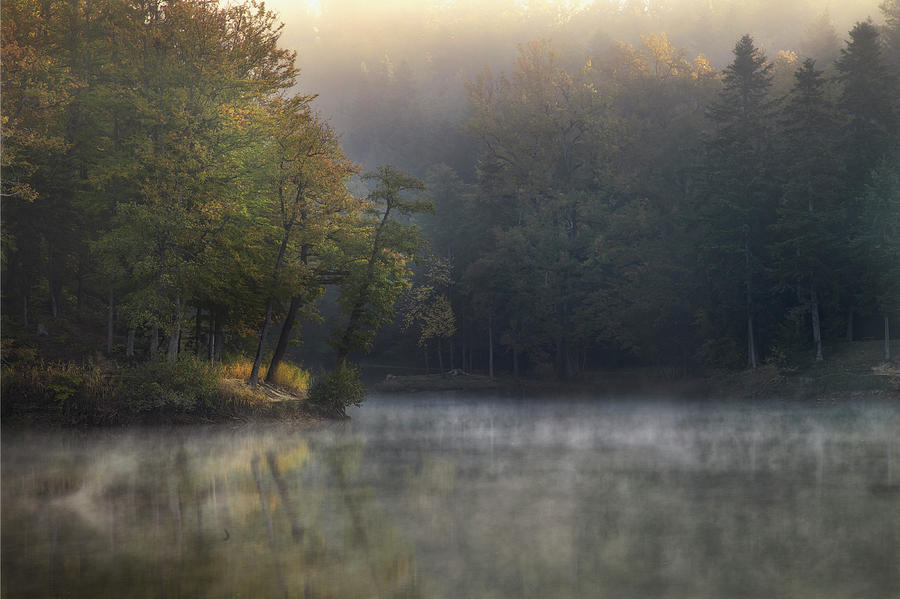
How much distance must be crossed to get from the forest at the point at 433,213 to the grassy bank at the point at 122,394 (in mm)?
178

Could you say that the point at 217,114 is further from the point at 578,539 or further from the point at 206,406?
the point at 578,539

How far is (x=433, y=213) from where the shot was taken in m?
39.4

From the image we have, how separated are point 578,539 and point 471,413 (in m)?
26.7

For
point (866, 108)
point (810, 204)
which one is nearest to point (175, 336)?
point (810, 204)

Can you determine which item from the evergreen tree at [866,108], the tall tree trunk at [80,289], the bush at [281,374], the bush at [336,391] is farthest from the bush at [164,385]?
the evergreen tree at [866,108]

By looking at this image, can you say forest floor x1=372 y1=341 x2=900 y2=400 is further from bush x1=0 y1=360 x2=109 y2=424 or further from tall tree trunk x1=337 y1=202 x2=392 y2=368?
bush x1=0 y1=360 x2=109 y2=424

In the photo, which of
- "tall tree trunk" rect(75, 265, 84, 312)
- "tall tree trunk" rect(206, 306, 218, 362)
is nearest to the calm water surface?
"tall tree trunk" rect(206, 306, 218, 362)

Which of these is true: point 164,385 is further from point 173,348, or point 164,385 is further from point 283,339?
point 283,339

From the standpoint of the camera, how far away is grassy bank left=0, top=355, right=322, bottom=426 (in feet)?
84.2

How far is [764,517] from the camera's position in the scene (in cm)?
1098

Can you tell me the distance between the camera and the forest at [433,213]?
29.8 m

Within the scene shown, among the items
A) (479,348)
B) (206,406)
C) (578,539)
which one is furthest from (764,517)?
(479,348)

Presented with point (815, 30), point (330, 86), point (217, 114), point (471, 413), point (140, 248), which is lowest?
point (471, 413)

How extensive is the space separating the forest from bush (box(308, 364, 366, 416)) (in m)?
0.12
